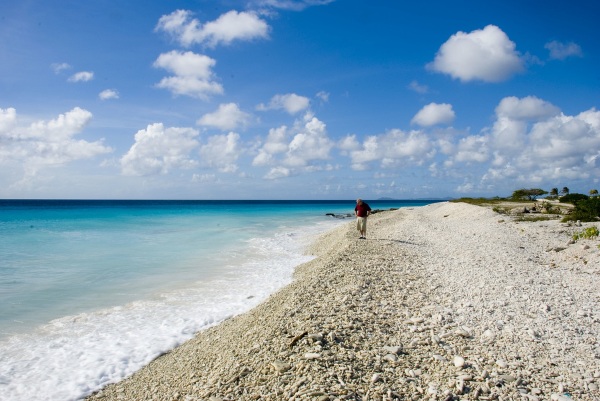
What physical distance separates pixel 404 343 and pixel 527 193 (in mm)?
60226

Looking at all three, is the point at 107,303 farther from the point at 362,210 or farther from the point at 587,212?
the point at 587,212

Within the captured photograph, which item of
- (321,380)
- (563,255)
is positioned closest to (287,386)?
(321,380)

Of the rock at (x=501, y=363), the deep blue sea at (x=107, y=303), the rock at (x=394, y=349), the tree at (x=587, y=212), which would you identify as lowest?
the deep blue sea at (x=107, y=303)

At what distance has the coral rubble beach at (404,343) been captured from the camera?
5.38 meters

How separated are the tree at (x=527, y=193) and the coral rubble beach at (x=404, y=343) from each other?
5043 centimetres

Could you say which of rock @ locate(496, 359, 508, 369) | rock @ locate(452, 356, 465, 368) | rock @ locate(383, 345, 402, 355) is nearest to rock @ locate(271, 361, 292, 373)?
rock @ locate(383, 345, 402, 355)

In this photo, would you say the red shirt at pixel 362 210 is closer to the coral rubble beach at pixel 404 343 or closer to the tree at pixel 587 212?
the coral rubble beach at pixel 404 343

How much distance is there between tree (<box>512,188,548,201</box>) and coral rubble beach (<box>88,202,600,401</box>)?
5043cm

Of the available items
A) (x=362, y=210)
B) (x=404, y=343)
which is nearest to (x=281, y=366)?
(x=404, y=343)

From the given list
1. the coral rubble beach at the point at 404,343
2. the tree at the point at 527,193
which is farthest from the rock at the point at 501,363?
the tree at the point at 527,193

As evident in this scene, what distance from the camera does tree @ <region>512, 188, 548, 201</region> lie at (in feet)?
184

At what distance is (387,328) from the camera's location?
24.0ft

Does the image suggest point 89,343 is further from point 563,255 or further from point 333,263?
point 563,255

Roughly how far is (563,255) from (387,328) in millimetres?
10650
